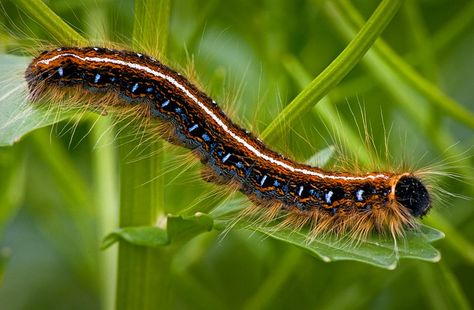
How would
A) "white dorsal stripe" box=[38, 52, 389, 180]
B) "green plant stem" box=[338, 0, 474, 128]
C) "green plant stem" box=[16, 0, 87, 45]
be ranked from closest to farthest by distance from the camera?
"green plant stem" box=[16, 0, 87, 45], "white dorsal stripe" box=[38, 52, 389, 180], "green plant stem" box=[338, 0, 474, 128]

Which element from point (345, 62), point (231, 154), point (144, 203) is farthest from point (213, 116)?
point (345, 62)

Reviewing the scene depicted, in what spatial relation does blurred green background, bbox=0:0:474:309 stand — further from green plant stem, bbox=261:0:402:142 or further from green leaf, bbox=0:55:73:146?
green plant stem, bbox=261:0:402:142

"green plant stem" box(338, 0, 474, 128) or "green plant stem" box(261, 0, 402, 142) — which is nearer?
"green plant stem" box(261, 0, 402, 142)

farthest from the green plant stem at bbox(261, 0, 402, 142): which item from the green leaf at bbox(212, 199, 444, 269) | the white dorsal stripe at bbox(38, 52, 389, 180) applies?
the white dorsal stripe at bbox(38, 52, 389, 180)

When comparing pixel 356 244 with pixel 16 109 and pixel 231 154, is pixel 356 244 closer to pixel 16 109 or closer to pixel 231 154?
pixel 231 154

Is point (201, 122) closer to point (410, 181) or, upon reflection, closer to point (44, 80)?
point (44, 80)

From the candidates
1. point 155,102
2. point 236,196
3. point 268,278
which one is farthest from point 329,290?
point 155,102

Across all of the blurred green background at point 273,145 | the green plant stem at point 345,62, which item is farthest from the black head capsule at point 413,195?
the green plant stem at point 345,62
